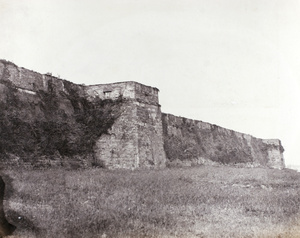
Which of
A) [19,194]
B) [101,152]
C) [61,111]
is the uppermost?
[61,111]

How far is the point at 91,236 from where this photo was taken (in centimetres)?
477

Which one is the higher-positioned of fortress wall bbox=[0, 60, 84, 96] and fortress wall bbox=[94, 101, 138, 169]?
fortress wall bbox=[0, 60, 84, 96]

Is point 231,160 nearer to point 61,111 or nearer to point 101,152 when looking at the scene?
point 101,152

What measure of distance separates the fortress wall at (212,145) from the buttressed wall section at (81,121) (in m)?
0.85

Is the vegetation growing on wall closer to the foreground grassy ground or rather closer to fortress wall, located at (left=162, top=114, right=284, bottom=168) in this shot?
the foreground grassy ground

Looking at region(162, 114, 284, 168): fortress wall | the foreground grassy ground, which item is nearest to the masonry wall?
region(162, 114, 284, 168): fortress wall

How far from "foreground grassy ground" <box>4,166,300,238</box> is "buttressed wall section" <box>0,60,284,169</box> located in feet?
7.65

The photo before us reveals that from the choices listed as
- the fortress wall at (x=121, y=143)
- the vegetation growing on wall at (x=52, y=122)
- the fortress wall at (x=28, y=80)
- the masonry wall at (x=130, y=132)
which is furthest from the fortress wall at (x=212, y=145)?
the fortress wall at (x=28, y=80)

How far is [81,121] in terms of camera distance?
12750mm

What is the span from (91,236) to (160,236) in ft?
3.40

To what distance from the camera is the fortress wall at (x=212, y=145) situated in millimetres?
18984

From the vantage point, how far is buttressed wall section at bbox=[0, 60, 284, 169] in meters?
10.2

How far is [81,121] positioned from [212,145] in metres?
12.9

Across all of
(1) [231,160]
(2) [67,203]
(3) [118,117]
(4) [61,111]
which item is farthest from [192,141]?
(2) [67,203]
